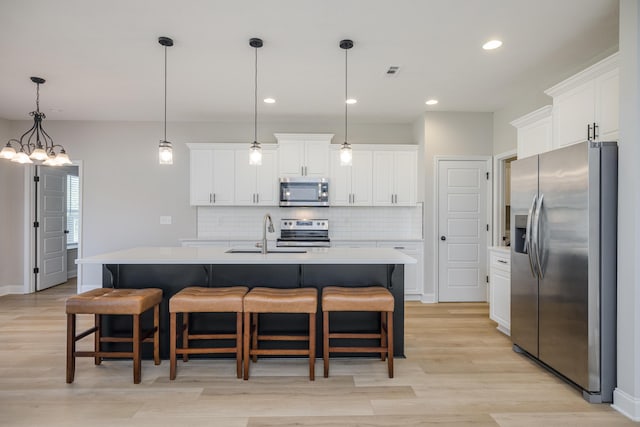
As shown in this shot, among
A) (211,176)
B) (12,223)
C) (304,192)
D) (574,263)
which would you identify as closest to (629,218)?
(574,263)

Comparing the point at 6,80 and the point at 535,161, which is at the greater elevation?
the point at 6,80

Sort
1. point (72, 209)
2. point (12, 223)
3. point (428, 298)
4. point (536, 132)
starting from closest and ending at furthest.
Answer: point (536, 132)
point (428, 298)
point (12, 223)
point (72, 209)

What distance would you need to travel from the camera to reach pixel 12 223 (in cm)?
556

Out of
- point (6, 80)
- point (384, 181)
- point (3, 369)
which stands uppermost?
point (6, 80)

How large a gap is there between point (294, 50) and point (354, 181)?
249 cm

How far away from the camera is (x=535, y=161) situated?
115 inches

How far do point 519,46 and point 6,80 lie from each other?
5.10m

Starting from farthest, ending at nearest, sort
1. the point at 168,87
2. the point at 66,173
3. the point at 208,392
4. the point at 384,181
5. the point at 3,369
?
the point at 66,173 < the point at 384,181 < the point at 168,87 < the point at 3,369 < the point at 208,392

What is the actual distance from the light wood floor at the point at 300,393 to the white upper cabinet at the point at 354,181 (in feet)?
8.13

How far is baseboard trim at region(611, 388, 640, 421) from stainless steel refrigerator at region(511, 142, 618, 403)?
0.19ft

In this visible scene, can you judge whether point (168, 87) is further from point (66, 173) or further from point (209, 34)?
point (66, 173)

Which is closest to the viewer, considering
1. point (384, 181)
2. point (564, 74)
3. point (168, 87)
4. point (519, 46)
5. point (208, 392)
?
point (208, 392)

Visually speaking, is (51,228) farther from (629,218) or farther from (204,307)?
(629,218)

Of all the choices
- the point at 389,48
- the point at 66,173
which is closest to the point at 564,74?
the point at 389,48
